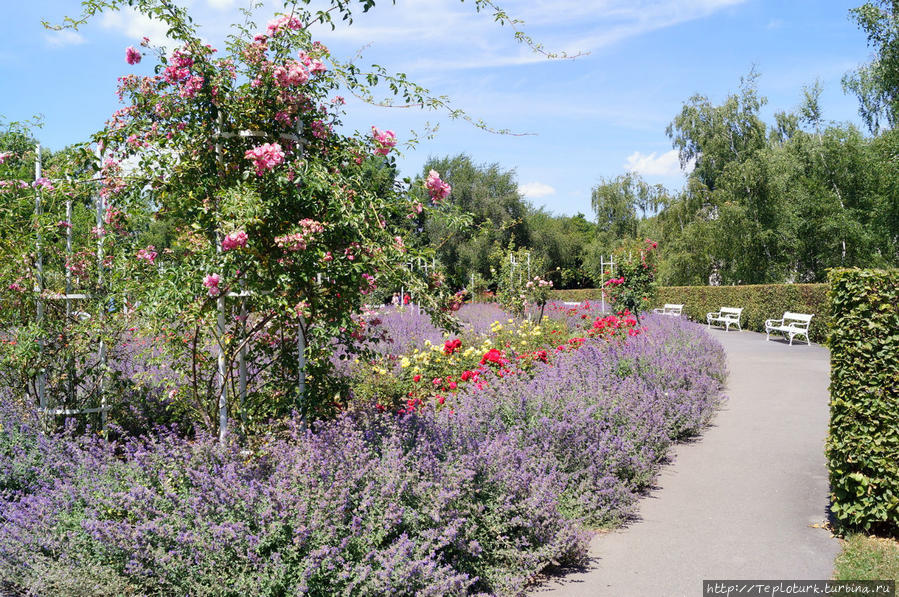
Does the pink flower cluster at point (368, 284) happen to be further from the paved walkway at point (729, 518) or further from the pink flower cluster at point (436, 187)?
the paved walkway at point (729, 518)

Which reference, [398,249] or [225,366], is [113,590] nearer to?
[225,366]

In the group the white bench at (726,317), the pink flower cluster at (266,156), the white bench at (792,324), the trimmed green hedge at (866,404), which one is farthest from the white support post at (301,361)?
the white bench at (726,317)

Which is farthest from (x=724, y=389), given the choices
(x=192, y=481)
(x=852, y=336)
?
(x=192, y=481)

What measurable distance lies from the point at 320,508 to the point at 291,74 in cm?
235

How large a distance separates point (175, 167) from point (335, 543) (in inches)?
94.1

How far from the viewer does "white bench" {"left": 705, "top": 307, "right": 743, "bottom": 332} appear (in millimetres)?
20484

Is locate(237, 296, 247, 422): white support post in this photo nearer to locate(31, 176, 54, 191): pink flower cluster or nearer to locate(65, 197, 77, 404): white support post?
locate(31, 176, 54, 191): pink flower cluster

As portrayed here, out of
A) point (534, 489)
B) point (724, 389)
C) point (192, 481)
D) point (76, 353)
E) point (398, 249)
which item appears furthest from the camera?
point (724, 389)

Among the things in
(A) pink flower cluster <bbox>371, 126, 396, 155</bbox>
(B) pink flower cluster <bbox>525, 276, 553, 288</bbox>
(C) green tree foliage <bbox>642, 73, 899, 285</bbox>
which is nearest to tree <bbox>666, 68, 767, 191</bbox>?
(C) green tree foliage <bbox>642, 73, 899, 285</bbox>

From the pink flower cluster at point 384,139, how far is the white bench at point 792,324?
1504cm

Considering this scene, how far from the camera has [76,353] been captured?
197 inches

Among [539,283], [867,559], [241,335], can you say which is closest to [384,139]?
[241,335]

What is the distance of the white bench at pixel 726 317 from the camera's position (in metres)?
20.5

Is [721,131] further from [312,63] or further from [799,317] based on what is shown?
[312,63]
